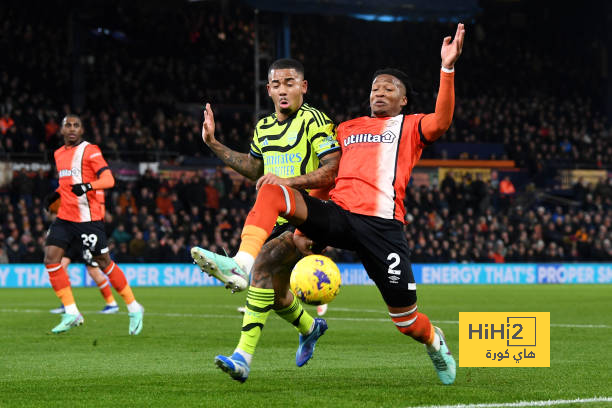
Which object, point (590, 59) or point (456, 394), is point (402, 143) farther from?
point (590, 59)

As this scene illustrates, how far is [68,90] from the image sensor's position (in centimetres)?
3259

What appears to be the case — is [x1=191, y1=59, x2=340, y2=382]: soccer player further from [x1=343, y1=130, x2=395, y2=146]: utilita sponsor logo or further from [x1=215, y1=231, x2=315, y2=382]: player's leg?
[x1=343, y1=130, x2=395, y2=146]: utilita sponsor logo

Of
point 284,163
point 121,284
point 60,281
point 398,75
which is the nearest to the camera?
point 398,75

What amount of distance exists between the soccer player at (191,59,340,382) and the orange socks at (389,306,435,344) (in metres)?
0.89

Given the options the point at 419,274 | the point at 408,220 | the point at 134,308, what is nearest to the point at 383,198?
the point at 134,308

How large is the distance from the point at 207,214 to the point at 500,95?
18954 mm

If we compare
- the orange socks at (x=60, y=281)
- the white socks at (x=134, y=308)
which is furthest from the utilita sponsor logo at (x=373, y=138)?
the orange socks at (x=60, y=281)

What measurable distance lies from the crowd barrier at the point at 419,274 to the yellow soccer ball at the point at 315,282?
19.9 metres

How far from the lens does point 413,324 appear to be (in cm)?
688

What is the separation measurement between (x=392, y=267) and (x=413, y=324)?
53cm

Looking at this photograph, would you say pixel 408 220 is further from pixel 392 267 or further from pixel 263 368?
pixel 392 267

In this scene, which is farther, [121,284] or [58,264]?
[58,264]

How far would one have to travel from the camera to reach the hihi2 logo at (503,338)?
678 centimetres

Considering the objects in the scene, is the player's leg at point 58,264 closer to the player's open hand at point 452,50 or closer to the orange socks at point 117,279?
the orange socks at point 117,279
